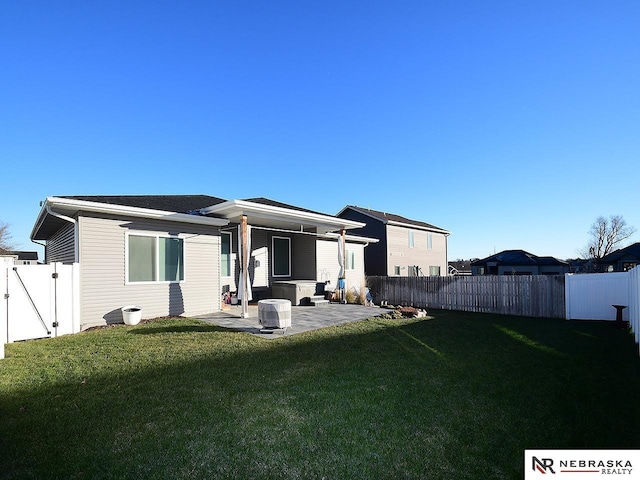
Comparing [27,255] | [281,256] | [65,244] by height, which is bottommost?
[281,256]

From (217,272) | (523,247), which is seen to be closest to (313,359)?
(217,272)

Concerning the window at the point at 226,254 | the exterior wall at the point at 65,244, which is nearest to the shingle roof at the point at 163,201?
the exterior wall at the point at 65,244

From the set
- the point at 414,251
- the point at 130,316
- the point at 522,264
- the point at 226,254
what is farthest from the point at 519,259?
the point at 130,316

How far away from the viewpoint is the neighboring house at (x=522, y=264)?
1136 inches

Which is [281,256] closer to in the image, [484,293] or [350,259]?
[350,259]

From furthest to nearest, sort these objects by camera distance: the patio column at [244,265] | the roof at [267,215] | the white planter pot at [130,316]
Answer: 1. the patio column at [244,265]
2. the roof at [267,215]
3. the white planter pot at [130,316]

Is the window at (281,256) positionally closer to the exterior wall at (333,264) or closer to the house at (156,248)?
the house at (156,248)

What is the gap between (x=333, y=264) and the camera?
1535cm

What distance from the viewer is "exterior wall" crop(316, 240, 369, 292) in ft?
47.8

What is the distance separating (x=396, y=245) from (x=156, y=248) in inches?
684

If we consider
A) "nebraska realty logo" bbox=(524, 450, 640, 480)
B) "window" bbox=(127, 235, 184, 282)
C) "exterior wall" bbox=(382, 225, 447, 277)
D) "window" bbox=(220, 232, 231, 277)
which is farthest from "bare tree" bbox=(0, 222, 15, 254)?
"nebraska realty logo" bbox=(524, 450, 640, 480)

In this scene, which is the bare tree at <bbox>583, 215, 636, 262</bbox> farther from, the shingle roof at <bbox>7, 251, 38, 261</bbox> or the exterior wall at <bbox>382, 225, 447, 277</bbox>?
A: the shingle roof at <bbox>7, 251, 38, 261</bbox>

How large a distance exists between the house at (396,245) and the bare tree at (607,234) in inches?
958

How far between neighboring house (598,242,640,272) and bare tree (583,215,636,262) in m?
11.3
